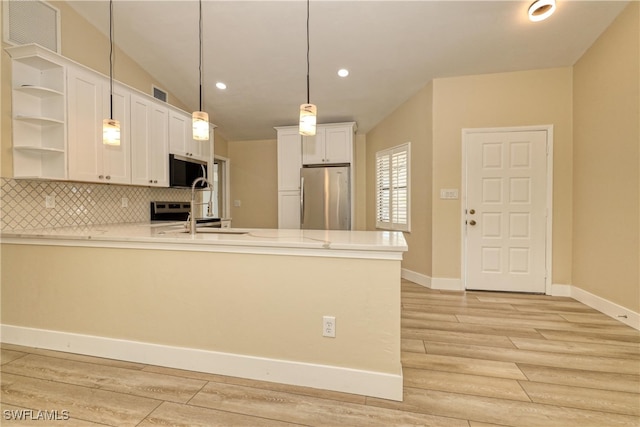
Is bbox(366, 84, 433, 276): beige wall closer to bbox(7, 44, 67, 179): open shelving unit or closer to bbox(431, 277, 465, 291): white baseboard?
bbox(431, 277, 465, 291): white baseboard

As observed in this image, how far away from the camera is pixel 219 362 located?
6.42ft

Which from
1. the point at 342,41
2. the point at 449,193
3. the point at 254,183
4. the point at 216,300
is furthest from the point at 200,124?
the point at 254,183

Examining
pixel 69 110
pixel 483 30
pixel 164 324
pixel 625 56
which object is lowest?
pixel 164 324

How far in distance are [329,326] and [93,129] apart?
2.85m

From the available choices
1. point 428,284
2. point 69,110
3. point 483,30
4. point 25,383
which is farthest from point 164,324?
point 483,30

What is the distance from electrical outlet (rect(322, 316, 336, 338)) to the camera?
1.80 metres

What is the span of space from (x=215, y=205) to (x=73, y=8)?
3.43 metres

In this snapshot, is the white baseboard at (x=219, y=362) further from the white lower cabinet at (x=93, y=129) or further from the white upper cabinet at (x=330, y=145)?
the white upper cabinet at (x=330, y=145)

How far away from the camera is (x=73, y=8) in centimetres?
303

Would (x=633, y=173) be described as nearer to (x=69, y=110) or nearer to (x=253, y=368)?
(x=253, y=368)

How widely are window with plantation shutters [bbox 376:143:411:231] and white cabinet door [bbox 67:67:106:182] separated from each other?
12.1 feet

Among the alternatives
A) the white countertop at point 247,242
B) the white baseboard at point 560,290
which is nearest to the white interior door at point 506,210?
the white baseboard at point 560,290

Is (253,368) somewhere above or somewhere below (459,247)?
below

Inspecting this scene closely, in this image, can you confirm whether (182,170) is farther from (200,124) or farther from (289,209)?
(200,124)
